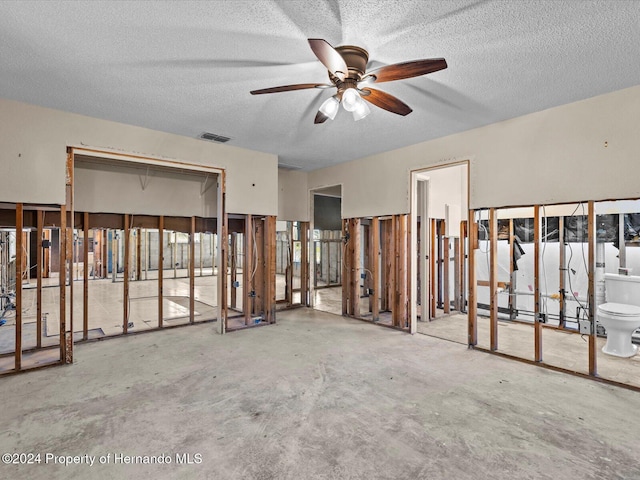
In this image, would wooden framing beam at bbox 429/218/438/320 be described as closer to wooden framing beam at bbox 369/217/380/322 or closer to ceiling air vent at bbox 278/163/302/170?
wooden framing beam at bbox 369/217/380/322

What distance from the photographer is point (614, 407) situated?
2.66 metres

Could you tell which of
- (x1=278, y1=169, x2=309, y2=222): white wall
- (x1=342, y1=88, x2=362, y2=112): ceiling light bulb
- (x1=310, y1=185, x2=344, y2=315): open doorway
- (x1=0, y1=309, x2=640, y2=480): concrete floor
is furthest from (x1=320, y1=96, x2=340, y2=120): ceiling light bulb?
(x1=278, y1=169, x2=309, y2=222): white wall

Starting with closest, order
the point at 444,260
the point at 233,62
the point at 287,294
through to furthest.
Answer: the point at 233,62 < the point at 444,260 < the point at 287,294

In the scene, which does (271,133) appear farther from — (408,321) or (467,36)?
(408,321)

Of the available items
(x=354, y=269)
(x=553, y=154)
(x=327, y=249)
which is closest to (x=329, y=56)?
(x=553, y=154)

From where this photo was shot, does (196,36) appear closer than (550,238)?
Yes

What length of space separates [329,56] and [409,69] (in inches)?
21.9

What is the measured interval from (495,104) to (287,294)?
16.1ft

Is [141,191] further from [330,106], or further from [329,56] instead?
[329,56]

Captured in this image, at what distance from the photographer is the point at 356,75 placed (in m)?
2.43

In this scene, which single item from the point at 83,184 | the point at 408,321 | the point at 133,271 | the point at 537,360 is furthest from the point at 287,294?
the point at 133,271

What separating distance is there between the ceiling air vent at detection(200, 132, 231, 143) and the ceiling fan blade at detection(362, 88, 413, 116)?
2.54 metres

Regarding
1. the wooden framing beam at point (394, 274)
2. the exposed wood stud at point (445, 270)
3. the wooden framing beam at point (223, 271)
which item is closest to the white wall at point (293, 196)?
the wooden framing beam at point (223, 271)

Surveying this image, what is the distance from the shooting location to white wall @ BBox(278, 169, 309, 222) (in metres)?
6.57
